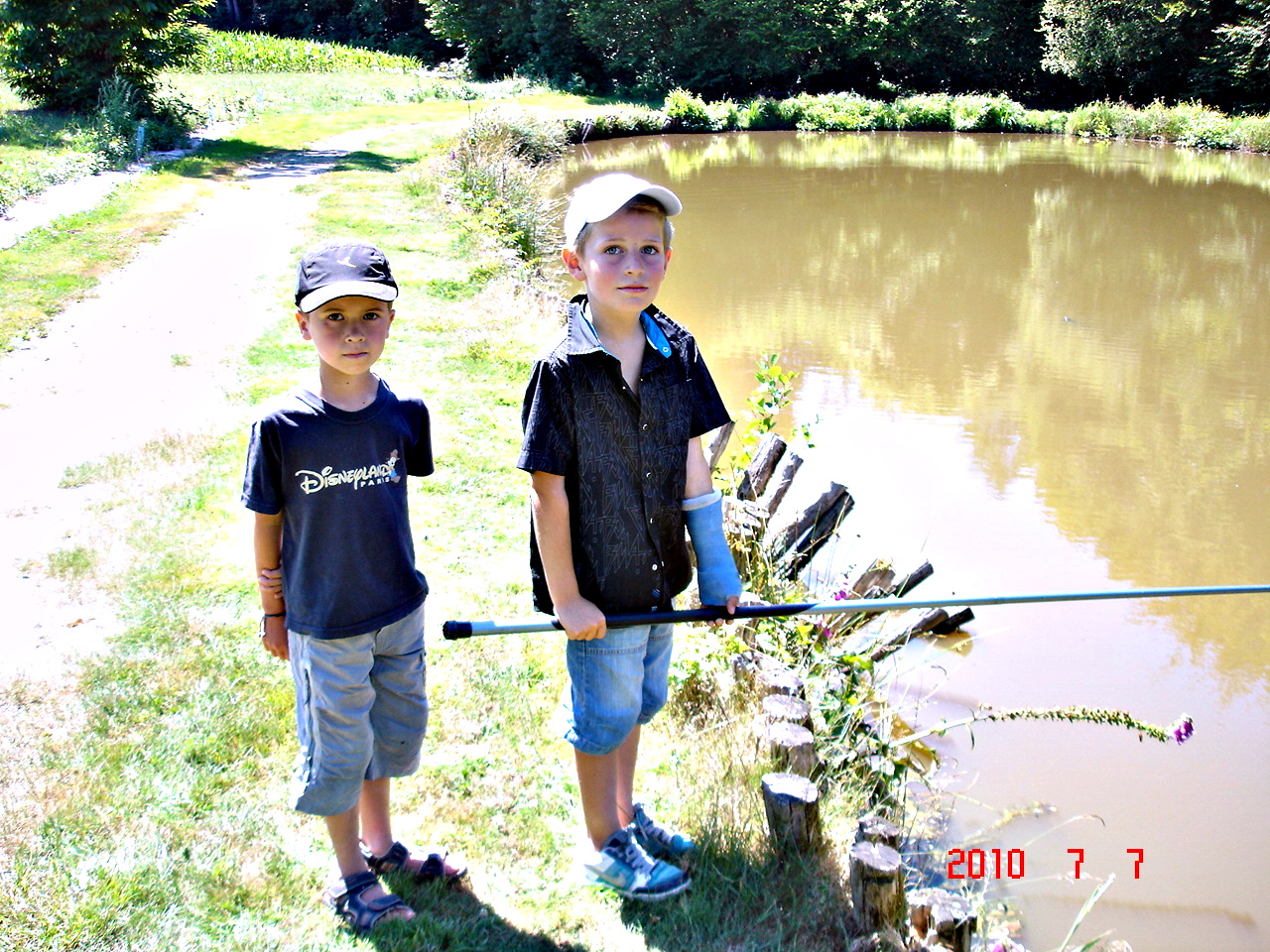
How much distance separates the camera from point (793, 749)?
2984mm

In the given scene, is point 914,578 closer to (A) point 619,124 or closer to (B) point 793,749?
(B) point 793,749

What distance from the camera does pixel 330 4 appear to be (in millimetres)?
54500

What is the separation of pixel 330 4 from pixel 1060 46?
3589 cm

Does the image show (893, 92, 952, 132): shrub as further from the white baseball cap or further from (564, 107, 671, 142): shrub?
the white baseball cap

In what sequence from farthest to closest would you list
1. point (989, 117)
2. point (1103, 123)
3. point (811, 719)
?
1. point (989, 117)
2. point (1103, 123)
3. point (811, 719)

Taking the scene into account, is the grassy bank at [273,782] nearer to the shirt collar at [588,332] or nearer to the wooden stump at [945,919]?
the wooden stump at [945,919]

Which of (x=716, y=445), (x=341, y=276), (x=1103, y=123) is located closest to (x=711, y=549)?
(x=341, y=276)

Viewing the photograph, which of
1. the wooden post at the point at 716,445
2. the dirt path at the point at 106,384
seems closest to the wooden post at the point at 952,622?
the wooden post at the point at 716,445

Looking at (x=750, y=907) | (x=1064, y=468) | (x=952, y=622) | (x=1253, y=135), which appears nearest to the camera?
(x=750, y=907)

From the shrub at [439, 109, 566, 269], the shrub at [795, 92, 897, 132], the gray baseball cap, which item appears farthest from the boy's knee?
the shrub at [795, 92, 897, 132]

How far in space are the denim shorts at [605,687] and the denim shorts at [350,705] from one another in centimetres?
39

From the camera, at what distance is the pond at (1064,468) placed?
3889mm

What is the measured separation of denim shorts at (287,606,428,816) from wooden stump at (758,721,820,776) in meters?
1.01
